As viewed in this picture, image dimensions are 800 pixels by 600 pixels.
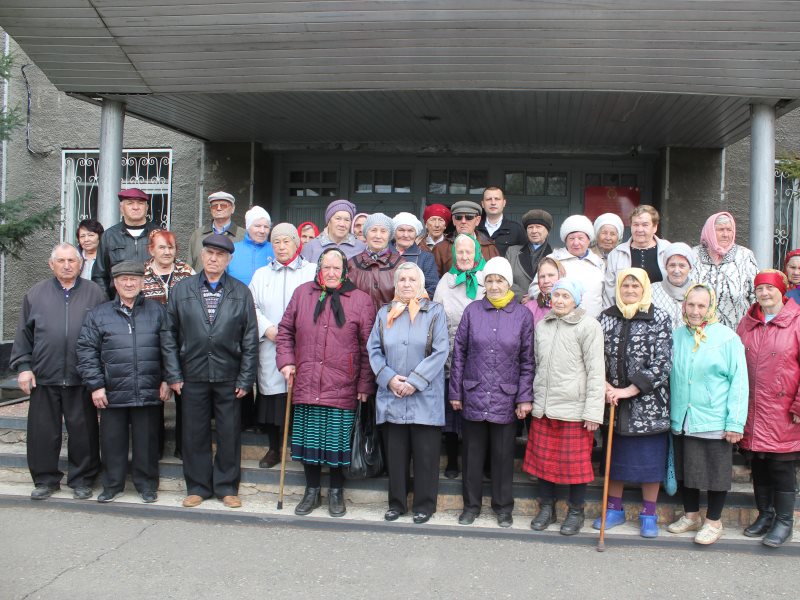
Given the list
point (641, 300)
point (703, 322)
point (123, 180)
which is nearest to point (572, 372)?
point (641, 300)

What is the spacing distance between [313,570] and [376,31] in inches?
155

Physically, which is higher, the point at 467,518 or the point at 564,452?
the point at 564,452

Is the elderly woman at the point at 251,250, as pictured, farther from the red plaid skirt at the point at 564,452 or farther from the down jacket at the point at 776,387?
the down jacket at the point at 776,387

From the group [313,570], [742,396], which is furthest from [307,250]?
[742,396]

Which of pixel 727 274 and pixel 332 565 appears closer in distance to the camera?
pixel 332 565

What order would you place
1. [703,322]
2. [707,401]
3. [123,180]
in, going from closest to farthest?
[707,401] → [703,322] → [123,180]

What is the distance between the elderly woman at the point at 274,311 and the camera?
496cm

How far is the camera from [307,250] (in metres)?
5.50

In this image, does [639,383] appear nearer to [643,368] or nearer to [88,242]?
[643,368]

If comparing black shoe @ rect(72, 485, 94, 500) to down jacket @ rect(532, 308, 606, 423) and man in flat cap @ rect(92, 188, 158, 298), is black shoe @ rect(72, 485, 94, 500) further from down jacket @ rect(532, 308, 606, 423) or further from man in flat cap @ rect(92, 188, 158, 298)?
down jacket @ rect(532, 308, 606, 423)

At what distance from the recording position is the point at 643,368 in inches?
167

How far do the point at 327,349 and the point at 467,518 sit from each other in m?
1.38

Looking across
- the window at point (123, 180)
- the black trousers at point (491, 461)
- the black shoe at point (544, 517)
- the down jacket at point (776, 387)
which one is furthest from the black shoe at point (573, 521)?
the window at point (123, 180)

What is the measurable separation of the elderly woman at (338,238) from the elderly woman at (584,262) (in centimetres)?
150
